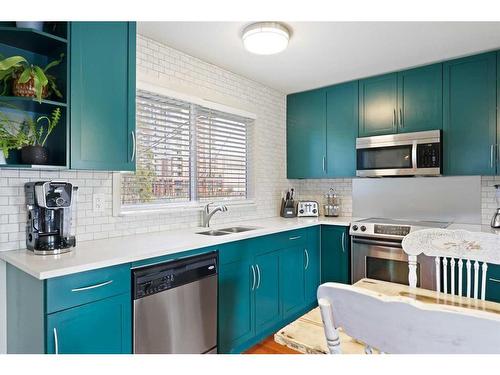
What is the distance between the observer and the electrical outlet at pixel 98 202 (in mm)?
2191

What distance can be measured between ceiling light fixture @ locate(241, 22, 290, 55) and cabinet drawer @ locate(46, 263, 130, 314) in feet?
5.52

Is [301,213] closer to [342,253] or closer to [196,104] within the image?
[342,253]

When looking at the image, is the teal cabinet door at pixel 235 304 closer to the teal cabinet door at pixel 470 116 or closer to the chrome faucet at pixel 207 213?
the chrome faucet at pixel 207 213

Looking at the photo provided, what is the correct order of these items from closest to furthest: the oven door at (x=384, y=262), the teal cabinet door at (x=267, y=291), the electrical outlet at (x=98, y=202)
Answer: the electrical outlet at (x=98, y=202)
the teal cabinet door at (x=267, y=291)
the oven door at (x=384, y=262)

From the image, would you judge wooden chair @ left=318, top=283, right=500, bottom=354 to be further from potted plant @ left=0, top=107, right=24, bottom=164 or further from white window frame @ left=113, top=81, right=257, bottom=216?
white window frame @ left=113, top=81, right=257, bottom=216

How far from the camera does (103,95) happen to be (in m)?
1.94

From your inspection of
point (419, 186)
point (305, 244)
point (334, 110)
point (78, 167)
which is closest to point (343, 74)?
point (334, 110)

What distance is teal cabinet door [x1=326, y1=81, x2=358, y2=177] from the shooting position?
3.51 metres

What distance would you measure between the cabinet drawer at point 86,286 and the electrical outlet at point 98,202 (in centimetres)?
67

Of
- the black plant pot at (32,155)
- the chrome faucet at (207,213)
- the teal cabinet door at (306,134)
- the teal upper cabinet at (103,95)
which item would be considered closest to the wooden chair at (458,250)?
the chrome faucet at (207,213)

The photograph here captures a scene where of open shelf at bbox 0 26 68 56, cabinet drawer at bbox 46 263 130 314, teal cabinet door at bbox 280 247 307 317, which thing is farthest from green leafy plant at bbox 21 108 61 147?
teal cabinet door at bbox 280 247 307 317

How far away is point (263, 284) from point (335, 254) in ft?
3.23

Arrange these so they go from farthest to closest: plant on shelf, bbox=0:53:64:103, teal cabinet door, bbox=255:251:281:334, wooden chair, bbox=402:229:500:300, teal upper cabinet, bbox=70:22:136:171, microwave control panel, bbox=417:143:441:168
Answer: microwave control panel, bbox=417:143:441:168 < teal cabinet door, bbox=255:251:281:334 < teal upper cabinet, bbox=70:22:136:171 < plant on shelf, bbox=0:53:64:103 < wooden chair, bbox=402:229:500:300

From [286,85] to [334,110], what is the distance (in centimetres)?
61
